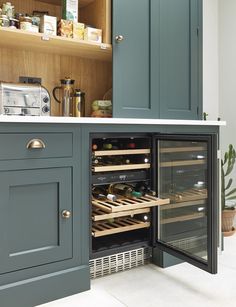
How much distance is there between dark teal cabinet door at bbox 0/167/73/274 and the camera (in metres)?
1.62

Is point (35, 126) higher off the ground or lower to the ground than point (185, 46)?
lower

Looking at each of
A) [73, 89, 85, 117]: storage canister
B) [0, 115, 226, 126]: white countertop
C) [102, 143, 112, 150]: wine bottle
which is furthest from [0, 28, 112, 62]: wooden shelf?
[102, 143, 112, 150]: wine bottle

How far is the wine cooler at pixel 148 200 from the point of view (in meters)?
1.96

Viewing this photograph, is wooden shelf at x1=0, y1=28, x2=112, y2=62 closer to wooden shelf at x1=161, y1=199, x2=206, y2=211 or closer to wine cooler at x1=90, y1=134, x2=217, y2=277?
wine cooler at x1=90, y1=134, x2=217, y2=277

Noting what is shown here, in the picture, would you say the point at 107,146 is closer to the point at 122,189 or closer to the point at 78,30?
the point at 122,189

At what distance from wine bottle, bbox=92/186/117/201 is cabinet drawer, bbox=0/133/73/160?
0.40 metres

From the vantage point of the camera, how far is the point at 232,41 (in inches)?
128

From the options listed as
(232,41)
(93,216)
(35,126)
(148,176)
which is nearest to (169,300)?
(93,216)

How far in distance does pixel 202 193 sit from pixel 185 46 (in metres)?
1.09

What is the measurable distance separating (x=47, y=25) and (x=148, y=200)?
1.23 m

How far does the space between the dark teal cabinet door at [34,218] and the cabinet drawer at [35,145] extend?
0.08 metres

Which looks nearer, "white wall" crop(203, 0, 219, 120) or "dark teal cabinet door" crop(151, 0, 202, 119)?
"dark teal cabinet door" crop(151, 0, 202, 119)

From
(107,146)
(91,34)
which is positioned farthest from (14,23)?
(107,146)

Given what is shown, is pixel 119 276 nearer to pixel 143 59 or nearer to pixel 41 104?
pixel 41 104
